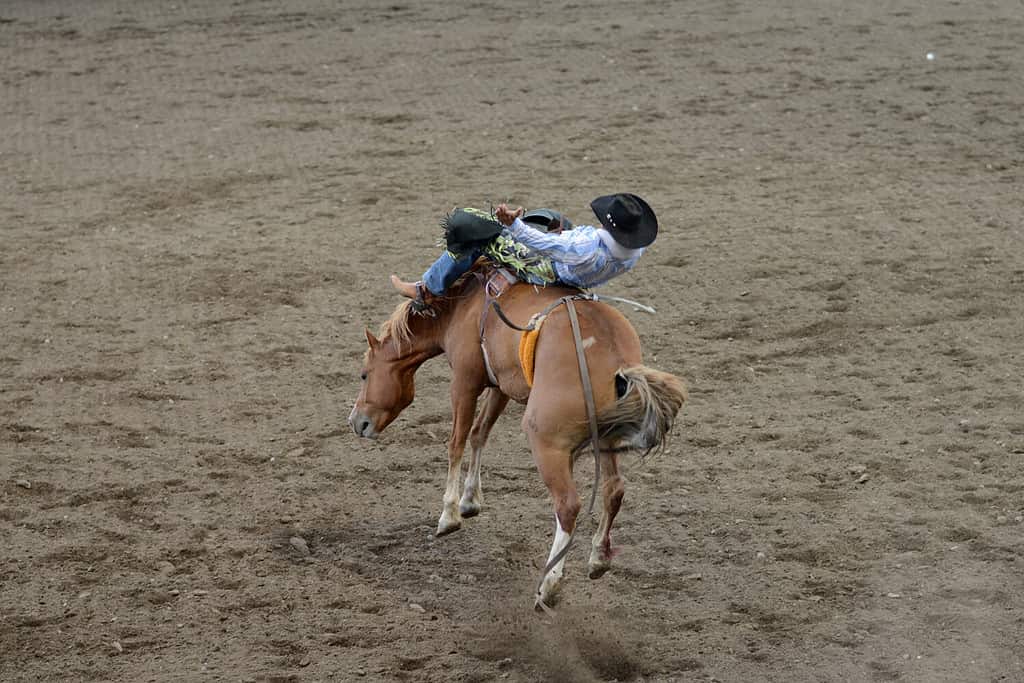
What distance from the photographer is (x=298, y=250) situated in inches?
362

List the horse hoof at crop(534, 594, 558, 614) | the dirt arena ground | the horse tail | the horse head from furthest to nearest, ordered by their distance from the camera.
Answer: the horse head → the dirt arena ground → the horse hoof at crop(534, 594, 558, 614) → the horse tail

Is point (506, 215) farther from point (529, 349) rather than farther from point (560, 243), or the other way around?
point (529, 349)

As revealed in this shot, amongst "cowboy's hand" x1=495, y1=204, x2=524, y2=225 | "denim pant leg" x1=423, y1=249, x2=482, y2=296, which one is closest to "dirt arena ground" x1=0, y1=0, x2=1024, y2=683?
"denim pant leg" x1=423, y1=249, x2=482, y2=296

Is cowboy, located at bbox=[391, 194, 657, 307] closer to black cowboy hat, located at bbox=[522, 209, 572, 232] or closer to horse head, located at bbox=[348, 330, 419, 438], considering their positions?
black cowboy hat, located at bbox=[522, 209, 572, 232]

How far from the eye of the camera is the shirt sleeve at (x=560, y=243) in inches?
207

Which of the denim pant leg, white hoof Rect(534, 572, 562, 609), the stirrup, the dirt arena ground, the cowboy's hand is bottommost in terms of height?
the dirt arena ground

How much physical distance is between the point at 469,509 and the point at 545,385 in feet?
3.37

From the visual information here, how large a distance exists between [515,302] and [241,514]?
5.74 ft

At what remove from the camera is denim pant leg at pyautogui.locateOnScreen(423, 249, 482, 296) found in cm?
544

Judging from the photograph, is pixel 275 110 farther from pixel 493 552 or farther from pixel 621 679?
pixel 621 679

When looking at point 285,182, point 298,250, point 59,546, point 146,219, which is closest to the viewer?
point 59,546

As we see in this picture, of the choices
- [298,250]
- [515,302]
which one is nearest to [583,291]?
[515,302]

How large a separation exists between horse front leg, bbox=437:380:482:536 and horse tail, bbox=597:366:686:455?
2.71 ft

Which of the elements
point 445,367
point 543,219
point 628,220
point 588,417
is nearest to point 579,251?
point 628,220
